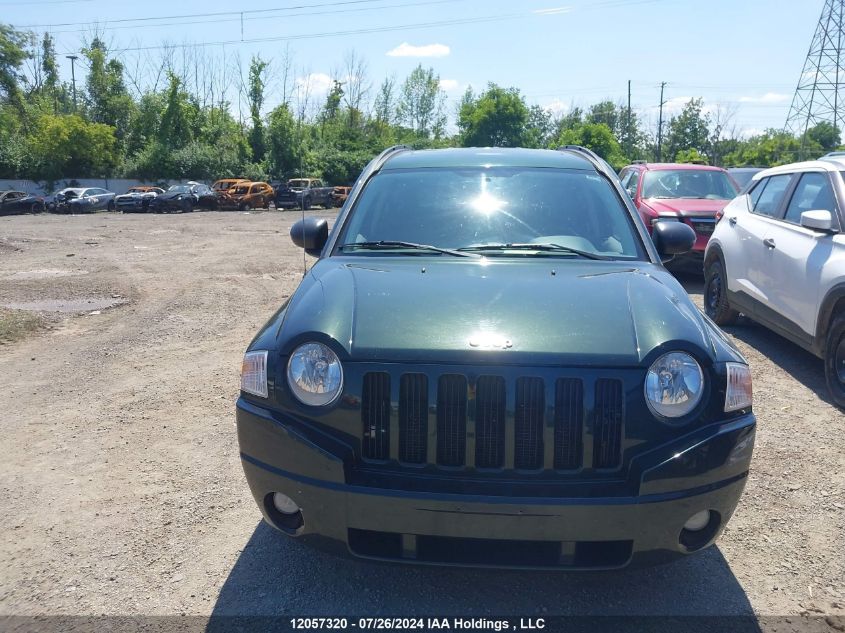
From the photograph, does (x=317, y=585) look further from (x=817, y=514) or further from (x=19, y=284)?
(x=19, y=284)

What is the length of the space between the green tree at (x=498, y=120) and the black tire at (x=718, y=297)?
38.4m

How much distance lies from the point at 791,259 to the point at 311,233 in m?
4.32

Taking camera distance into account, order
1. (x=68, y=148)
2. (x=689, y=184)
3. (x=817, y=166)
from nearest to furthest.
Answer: (x=817, y=166), (x=689, y=184), (x=68, y=148)

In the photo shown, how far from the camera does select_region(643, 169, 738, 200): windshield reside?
1168 cm

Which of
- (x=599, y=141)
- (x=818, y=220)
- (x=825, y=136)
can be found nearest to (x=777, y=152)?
(x=825, y=136)

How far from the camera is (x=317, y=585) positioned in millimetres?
3018

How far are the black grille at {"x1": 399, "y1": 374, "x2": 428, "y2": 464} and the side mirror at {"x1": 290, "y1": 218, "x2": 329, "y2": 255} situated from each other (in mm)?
1889

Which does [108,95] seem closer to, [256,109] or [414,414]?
[256,109]

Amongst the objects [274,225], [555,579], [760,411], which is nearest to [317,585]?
[555,579]

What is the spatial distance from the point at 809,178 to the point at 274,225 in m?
23.0

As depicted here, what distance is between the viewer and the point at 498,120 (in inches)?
1813

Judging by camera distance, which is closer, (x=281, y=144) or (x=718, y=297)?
(x=718, y=297)

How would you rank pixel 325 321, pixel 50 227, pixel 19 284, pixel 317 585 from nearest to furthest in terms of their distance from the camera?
pixel 325 321
pixel 317 585
pixel 19 284
pixel 50 227

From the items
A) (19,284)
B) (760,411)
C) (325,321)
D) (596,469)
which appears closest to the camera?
(596,469)
